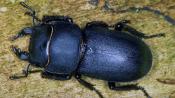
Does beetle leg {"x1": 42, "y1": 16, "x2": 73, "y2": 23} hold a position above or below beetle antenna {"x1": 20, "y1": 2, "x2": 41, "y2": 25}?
below

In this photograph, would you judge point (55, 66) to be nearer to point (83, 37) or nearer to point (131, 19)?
Result: point (83, 37)

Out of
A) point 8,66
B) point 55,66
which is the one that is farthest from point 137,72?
point 8,66

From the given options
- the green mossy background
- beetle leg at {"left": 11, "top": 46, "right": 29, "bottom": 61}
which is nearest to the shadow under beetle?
beetle leg at {"left": 11, "top": 46, "right": 29, "bottom": 61}

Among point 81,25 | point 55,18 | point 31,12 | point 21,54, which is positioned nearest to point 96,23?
point 81,25

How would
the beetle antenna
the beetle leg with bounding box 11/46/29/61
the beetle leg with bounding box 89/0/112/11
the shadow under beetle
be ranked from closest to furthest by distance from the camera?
the shadow under beetle, the beetle leg with bounding box 11/46/29/61, the beetle antenna, the beetle leg with bounding box 89/0/112/11

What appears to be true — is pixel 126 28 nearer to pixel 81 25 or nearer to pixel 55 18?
pixel 81 25

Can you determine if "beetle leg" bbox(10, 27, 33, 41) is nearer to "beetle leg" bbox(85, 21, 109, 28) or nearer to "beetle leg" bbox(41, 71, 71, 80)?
"beetle leg" bbox(41, 71, 71, 80)
